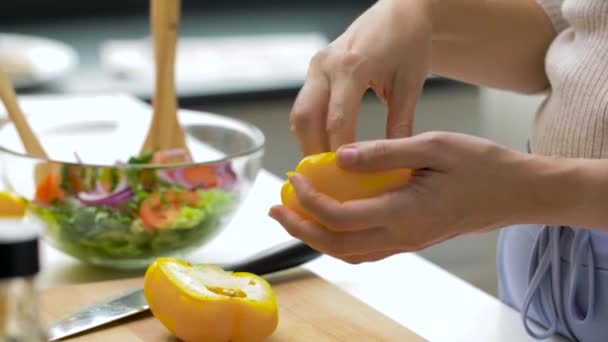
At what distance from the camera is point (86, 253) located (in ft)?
3.77

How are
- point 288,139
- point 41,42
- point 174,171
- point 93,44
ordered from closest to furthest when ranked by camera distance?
point 174,171 → point 41,42 → point 288,139 → point 93,44

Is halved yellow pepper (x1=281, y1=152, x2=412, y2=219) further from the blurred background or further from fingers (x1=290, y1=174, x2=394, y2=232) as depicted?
the blurred background

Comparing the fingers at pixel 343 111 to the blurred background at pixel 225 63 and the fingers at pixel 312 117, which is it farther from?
the blurred background at pixel 225 63

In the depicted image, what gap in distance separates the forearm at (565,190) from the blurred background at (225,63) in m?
1.44

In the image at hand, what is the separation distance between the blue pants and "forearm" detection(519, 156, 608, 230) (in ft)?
0.52

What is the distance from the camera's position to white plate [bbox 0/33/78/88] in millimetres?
2252

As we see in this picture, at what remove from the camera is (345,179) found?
2.86ft

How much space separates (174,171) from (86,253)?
5.4 inches

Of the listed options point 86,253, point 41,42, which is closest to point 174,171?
point 86,253

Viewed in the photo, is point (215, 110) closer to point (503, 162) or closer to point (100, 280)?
point (100, 280)

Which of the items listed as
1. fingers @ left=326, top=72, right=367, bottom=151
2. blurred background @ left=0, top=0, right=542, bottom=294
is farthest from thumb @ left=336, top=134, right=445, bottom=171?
blurred background @ left=0, top=0, right=542, bottom=294

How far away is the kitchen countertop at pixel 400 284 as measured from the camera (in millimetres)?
1075

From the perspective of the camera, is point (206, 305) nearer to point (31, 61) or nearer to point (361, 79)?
point (361, 79)

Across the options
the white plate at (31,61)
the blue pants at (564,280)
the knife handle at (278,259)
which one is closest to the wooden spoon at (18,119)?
the knife handle at (278,259)
